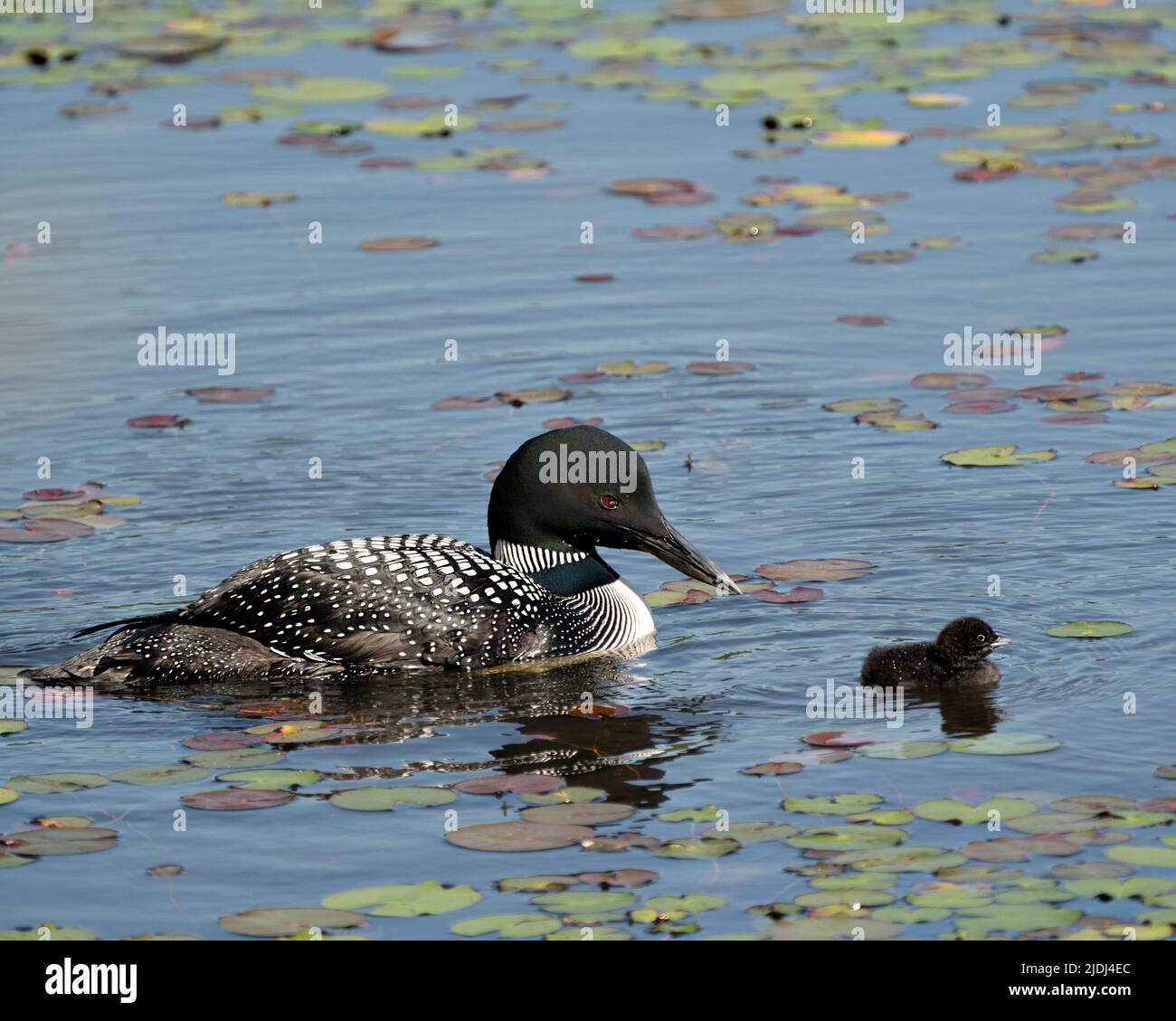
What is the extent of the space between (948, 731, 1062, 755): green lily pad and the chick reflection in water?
1.37 feet

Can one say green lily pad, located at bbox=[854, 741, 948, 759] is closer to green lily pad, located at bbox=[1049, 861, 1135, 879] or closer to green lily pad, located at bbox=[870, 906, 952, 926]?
green lily pad, located at bbox=[1049, 861, 1135, 879]

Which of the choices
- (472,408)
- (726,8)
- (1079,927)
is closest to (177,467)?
(472,408)

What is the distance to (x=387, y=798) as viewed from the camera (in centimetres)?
723

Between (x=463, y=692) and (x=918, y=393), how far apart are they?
13.1 ft

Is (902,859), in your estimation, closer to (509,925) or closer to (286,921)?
(509,925)

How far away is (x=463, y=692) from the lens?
8492 mm

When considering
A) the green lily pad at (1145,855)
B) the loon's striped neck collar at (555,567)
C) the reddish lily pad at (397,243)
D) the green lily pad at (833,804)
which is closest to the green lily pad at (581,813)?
the green lily pad at (833,804)

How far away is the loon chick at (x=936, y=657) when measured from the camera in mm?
8156

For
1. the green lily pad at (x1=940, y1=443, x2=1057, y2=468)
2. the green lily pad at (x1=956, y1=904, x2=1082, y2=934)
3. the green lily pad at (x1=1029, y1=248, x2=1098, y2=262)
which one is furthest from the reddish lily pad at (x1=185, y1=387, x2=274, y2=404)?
the green lily pad at (x1=956, y1=904, x2=1082, y2=934)

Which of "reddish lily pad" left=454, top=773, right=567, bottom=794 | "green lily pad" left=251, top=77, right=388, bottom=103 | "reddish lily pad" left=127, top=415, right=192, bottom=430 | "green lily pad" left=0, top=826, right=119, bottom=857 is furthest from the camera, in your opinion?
"green lily pad" left=251, top=77, right=388, bottom=103

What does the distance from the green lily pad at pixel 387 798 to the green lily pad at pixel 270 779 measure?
0.53 feet

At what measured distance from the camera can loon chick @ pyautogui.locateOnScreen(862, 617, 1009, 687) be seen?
816 cm

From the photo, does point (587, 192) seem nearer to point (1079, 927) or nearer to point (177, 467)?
point (177, 467)

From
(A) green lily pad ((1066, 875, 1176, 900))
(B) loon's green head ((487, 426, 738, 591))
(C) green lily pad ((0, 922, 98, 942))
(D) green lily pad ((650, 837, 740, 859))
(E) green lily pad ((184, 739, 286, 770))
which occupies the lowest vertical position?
(C) green lily pad ((0, 922, 98, 942))
